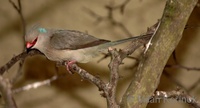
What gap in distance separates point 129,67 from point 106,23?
0.30 m

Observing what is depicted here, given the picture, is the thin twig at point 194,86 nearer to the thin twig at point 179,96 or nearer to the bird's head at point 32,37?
the thin twig at point 179,96

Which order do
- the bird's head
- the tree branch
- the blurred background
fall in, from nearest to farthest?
the tree branch → the bird's head → the blurred background

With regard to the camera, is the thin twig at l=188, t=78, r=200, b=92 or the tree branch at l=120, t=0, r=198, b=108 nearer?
the tree branch at l=120, t=0, r=198, b=108

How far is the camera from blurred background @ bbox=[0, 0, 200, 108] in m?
1.97

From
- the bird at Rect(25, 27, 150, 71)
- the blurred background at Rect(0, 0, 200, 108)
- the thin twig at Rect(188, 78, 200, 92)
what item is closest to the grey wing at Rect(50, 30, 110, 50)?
the bird at Rect(25, 27, 150, 71)

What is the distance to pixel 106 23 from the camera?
1.99 metres

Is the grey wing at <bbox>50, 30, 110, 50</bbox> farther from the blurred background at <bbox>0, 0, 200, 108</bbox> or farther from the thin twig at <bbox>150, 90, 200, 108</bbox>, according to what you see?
the blurred background at <bbox>0, 0, 200, 108</bbox>

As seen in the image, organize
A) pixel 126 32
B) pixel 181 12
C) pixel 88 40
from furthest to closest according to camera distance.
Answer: pixel 126 32 < pixel 88 40 < pixel 181 12

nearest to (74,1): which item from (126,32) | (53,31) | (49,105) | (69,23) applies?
(69,23)

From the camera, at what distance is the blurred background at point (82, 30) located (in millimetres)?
1971

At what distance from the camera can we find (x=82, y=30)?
198 centimetres

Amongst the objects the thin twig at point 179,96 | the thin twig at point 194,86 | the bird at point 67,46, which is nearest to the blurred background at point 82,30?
the thin twig at point 194,86

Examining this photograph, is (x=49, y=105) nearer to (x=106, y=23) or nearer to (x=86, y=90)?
(x=86, y=90)

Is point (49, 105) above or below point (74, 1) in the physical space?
below
